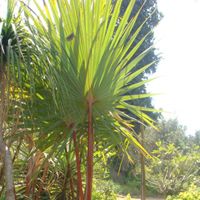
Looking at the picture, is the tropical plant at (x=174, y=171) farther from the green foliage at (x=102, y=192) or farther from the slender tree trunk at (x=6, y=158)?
the slender tree trunk at (x=6, y=158)

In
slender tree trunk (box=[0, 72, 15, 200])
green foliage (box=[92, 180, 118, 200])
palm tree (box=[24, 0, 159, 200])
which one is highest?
palm tree (box=[24, 0, 159, 200])

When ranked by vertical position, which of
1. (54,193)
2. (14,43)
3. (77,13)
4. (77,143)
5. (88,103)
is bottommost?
(54,193)

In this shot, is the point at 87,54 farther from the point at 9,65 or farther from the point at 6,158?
the point at 6,158

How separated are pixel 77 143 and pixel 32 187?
3.13 feet

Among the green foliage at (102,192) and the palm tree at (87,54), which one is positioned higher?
the palm tree at (87,54)

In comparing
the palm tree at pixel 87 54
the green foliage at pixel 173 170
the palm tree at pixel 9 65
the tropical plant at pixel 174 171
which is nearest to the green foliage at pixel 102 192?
the green foliage at pixel 173 170

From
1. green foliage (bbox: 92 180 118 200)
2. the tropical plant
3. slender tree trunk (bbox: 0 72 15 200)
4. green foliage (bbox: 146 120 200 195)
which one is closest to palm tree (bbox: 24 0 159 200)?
slender tree trunk (bbox: 0 72 15 200)

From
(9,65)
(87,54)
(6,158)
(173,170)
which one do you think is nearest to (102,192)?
(173,170)

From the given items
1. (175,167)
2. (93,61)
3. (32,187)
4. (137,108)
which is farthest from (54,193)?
(175,167)

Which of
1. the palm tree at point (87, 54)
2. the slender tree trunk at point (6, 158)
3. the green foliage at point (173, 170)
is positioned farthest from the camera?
the green foliage at point (173, 170)

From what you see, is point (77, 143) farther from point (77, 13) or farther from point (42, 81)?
point (77, 13)

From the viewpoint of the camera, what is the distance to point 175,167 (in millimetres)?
9711

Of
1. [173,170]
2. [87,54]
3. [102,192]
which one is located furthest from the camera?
[173,170]

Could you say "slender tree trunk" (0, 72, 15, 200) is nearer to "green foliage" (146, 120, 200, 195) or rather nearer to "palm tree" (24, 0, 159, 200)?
"palm tree" (24, 0, 159, 200)
